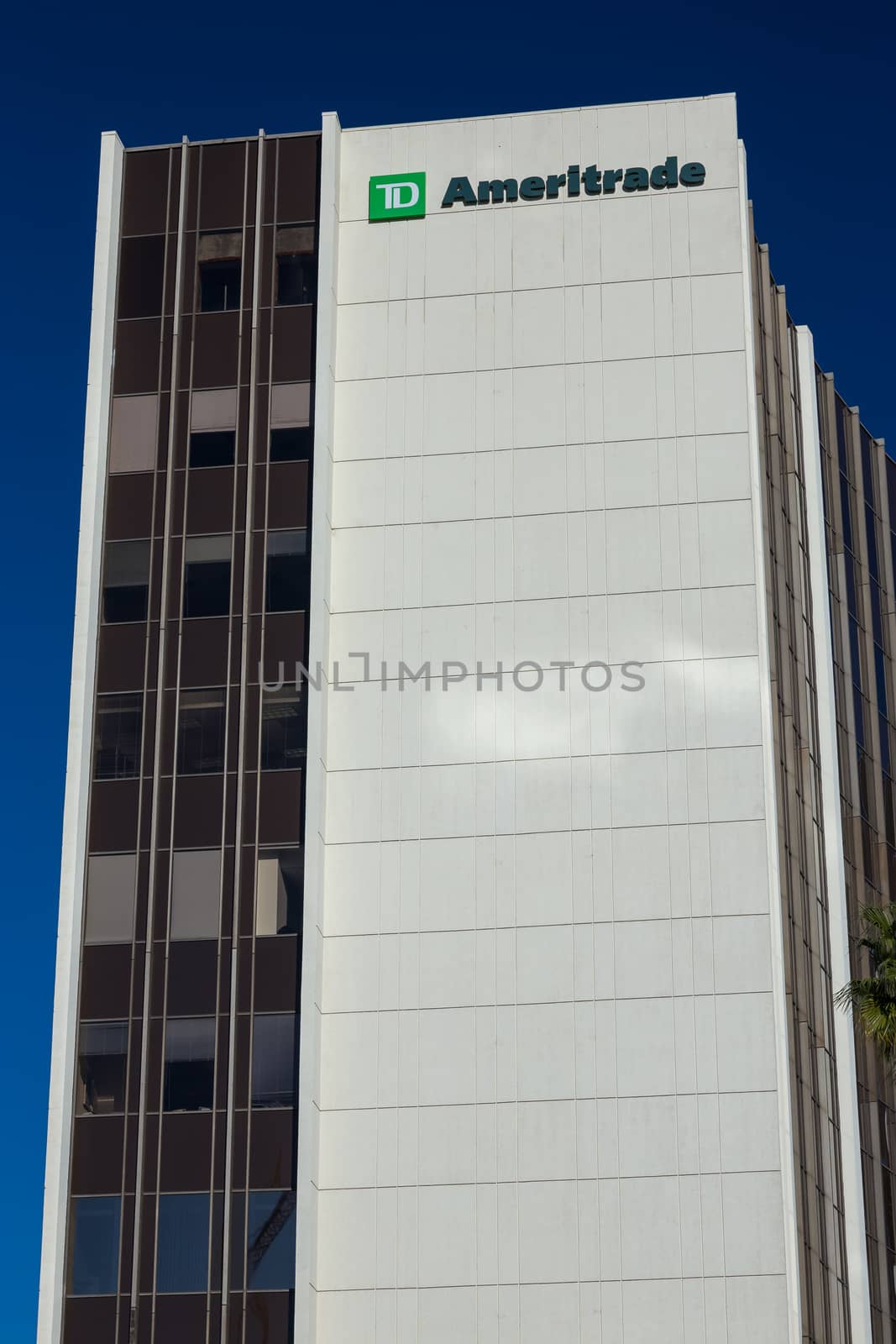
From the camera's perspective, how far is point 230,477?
69688 mm

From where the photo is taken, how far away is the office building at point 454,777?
60.7 m

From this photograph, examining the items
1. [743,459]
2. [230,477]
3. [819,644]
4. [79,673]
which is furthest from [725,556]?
[79,673]

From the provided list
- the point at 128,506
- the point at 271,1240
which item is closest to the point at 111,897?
the point at 271,1240

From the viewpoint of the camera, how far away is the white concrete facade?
6034cm

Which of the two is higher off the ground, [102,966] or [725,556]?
[725,556]

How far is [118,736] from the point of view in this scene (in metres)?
67.6

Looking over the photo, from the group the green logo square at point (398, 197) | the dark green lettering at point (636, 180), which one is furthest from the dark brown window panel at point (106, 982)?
the dark green lettering at point (636, 180)

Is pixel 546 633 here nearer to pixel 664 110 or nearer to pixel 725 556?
pixel 725 556

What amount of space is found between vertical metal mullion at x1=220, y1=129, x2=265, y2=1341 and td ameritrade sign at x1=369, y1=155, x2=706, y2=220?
4.25 meters

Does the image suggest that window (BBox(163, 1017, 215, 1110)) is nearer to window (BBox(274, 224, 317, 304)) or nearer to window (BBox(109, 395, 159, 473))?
window (BBox(109, 395, 159, 473))

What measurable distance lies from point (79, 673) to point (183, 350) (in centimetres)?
1209

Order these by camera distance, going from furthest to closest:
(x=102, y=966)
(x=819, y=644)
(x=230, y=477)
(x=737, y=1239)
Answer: (x=819, y=644) → (x=230, y=477) → (x=102, y=966) → (x=737, y=1239)

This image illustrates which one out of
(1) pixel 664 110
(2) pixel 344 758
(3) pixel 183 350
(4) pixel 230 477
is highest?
(1) pixel 664 110

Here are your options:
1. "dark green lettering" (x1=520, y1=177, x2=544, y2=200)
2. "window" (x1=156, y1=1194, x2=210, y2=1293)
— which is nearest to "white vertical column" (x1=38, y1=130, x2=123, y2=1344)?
"window" (x1=156, y1=1194, x2=210, y2=1293)
